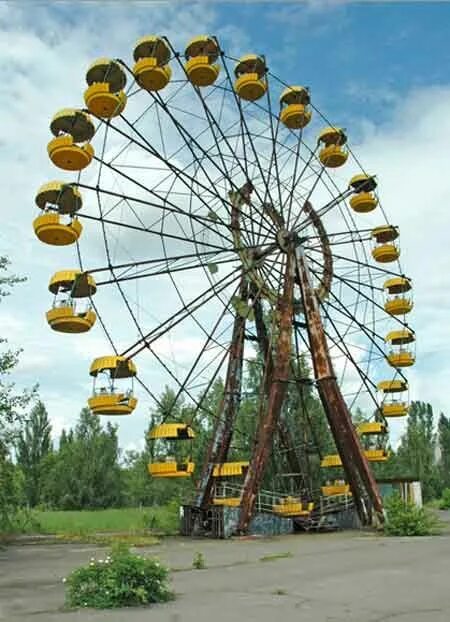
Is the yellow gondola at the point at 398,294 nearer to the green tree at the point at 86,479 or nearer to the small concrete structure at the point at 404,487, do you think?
the small concrete structure at the point at 404,487

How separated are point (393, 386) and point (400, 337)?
83.4 inches

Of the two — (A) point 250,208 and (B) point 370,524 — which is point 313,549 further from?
(A) point 250,208

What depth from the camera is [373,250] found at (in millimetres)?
30297

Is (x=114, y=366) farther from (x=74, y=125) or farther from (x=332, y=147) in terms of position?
(x=332, y=147)

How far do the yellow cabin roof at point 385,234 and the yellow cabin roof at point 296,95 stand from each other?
241 inches

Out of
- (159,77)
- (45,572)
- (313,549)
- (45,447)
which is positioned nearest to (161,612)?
(45,572)

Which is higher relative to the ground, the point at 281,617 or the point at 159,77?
the point at 159,77

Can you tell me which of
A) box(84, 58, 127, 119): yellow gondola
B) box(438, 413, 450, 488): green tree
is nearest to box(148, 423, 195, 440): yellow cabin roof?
box(84, 58, 127, 119): yellow gondola

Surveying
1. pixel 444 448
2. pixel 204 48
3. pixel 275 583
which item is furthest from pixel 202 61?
pixel 444 448

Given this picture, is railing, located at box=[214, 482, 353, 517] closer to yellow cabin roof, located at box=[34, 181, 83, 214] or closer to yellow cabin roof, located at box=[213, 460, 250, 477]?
yellow cabin roof, located at box=[213, 460, 250, 477]

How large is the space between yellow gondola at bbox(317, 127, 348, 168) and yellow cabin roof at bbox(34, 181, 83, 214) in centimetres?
1214

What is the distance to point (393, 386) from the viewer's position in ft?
98.8

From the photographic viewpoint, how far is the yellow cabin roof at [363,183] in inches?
1182

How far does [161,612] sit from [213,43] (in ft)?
69.9
